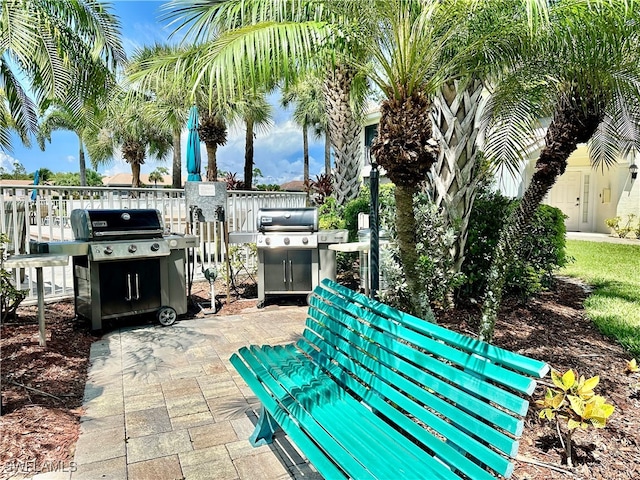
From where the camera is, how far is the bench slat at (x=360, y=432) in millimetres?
1806

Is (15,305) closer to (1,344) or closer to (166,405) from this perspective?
(1,344)

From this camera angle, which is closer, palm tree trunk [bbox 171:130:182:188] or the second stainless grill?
the second stainless grill

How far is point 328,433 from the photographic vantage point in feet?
6.89

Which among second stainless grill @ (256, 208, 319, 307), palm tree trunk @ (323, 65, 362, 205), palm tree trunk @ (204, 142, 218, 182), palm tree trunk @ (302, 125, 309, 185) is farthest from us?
palm tree trunk @ (302, 125, 309, 185)

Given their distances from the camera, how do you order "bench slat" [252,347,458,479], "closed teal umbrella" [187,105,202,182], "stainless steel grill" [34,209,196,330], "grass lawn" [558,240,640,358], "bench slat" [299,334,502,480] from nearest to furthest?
"bench slat" [299,334,502,480], "bench slat" [252,347,458,479], "stainless steel grill" [34,209,196,330], "grass lawn" [558,240,640,358], "closed teal umbrella" [187,105,202,182]

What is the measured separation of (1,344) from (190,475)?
10.4 ft

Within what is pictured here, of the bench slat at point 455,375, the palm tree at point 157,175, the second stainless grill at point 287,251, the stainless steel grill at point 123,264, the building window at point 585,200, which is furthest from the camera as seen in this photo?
the palm tree at point 157,175

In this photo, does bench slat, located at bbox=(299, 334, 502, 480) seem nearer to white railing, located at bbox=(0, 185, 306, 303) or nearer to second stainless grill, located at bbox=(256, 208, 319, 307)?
second stainless grill, located at bbox=(256, 208, 319, 307)

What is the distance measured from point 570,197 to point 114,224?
17616mm

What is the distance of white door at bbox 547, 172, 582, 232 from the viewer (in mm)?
17344

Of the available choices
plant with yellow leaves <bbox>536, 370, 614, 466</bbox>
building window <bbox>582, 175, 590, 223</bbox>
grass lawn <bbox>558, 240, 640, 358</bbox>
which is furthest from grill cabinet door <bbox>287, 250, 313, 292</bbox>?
building window <bbox>582, 175, 590, 223</bbox>

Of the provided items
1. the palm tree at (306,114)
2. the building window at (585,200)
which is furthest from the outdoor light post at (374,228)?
the palm tree at (306,114)

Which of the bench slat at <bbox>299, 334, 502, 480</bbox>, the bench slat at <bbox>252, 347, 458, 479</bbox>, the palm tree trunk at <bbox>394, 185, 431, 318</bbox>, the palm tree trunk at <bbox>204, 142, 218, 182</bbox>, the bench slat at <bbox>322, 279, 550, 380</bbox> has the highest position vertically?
the palm tree trunk at <bbox>204, 142, 218, 182</bbox>

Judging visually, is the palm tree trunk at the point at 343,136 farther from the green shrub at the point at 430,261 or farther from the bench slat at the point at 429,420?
the bench slat at the point at 429,420
